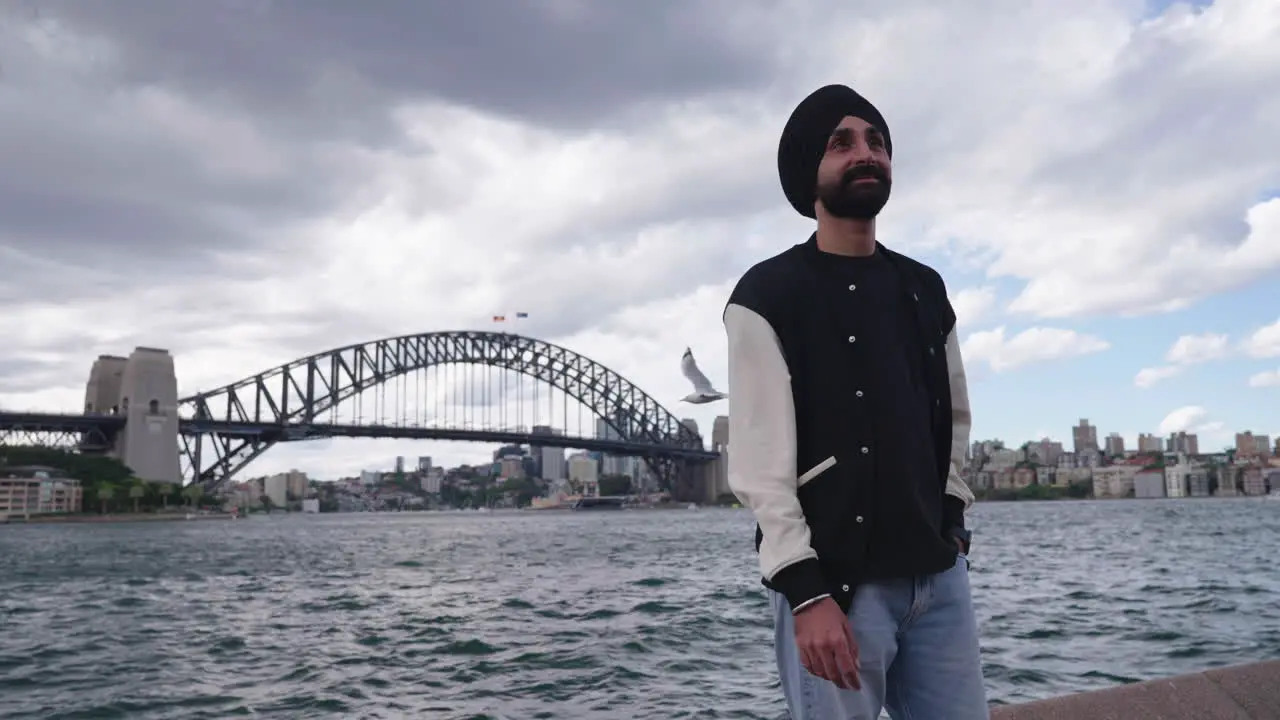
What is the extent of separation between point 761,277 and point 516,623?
1098 centimetres

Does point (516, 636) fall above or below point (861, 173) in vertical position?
below

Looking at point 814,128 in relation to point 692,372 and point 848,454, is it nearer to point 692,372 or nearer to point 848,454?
point 848,454

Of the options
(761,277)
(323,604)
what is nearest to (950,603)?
(761,277)

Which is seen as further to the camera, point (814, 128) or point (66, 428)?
point (66, 428)

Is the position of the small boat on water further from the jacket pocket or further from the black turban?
the jacket pocket

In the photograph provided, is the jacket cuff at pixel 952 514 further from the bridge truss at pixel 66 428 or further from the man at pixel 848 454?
the bridge truss at pixel 66 428

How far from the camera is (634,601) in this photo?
48.1 feet

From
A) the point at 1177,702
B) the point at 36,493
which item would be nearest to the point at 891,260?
the point at 1177,702

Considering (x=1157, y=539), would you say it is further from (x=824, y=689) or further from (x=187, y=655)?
(x=824, y=689)

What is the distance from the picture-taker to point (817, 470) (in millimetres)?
2025

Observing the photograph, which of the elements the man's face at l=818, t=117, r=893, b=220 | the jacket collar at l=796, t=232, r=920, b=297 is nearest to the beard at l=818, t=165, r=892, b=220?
the man's face at l=818, t=117, r=893, b=220

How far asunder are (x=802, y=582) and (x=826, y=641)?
11 centimetres

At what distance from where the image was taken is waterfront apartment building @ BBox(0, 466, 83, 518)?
2854 inches

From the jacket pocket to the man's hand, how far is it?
24cm
